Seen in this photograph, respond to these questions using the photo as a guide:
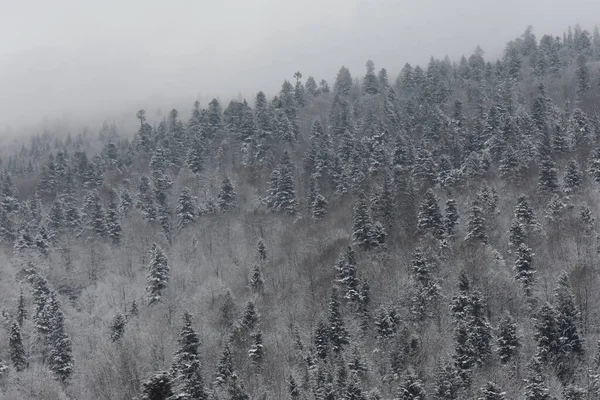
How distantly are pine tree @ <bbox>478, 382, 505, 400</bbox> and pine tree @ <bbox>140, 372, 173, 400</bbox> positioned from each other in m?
45.6

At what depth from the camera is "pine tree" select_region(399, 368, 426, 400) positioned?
178 ft

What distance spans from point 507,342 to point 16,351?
67.7 metres

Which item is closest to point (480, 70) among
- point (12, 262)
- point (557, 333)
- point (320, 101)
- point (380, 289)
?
point (320, 101)

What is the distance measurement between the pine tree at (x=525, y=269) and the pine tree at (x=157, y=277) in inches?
2296

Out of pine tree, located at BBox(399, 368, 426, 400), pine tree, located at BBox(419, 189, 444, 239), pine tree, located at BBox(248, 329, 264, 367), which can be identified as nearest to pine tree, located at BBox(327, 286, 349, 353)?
pine tree, located at BBox(248, 329, 264, 367)

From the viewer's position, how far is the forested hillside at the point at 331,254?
6350 centimetres

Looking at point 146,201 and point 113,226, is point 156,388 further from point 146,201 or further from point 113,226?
point 146,201

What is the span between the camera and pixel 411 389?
5475cm

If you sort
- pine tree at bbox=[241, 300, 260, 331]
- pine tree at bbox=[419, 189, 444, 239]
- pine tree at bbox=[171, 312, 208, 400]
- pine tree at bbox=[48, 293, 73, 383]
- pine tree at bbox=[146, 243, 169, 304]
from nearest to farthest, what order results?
pine tree at bbox=[171, 312, 208, 400], pine tree at bbox=[48, 293, 73, 383], pine tree at bbox=[241, 300, 260, 331], pine tree at bbox=[419, 189, 444, 239], pine tree at bbox=[146, 243, 169, 304]

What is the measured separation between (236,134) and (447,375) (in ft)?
324

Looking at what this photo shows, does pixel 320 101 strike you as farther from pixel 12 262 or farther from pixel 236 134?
pixel 12 262

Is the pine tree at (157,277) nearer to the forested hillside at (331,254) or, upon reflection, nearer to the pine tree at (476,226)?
the forested hillside at (331,254)

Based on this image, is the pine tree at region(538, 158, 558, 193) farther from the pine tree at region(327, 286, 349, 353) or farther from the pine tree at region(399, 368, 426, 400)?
the pine tree at region(399, 368, 426, 400)

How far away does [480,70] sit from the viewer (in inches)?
6053
